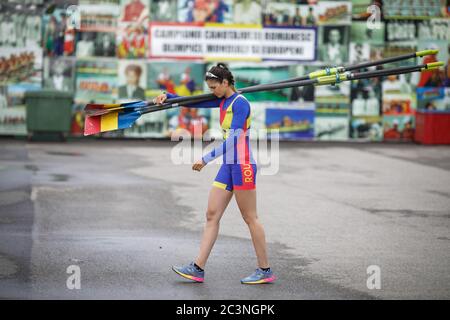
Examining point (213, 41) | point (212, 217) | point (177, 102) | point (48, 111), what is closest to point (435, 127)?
point (213, 41)

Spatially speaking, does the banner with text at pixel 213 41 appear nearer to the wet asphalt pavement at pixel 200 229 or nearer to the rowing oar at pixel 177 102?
the wet asphalt pavement at pixel 200 229

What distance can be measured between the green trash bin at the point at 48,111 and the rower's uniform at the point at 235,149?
50.4ft

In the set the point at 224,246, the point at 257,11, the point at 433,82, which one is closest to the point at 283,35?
the point at 257,11

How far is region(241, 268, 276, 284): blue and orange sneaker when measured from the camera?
8.26 m

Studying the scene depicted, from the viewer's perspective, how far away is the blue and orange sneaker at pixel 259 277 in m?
8.26

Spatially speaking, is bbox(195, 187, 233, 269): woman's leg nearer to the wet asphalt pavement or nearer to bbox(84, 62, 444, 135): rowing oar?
the wet asphalt pavement

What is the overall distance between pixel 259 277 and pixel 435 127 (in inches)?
684

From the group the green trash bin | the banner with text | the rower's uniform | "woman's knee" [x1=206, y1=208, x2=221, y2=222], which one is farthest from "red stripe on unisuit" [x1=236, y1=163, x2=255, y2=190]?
the banner with text

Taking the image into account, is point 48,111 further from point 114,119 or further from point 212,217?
point 212,217

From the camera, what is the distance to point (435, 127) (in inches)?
975

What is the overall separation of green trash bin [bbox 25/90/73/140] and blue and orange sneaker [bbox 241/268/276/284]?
51.1ft

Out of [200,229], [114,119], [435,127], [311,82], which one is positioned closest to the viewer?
[311,82]

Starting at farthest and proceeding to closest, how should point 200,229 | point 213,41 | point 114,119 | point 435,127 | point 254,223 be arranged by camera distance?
point 435,127 < point 213,41 < point 200,229 < point 114,119 < point 254,223

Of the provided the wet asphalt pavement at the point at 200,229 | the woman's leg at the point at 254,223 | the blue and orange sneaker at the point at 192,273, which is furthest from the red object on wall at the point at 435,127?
the blue and orange sneaker at the point at 192,273
